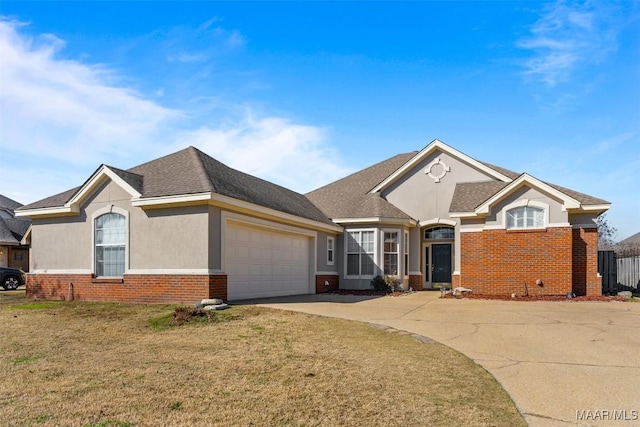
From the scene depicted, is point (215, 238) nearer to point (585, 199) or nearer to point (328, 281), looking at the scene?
point (328, 281)

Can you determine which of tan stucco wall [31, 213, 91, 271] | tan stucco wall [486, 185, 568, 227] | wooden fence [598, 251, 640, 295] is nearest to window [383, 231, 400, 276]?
tan stucco wall [486, 185, 568, 227]

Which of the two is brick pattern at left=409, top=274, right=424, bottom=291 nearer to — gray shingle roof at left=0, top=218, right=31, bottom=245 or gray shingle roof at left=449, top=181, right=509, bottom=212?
gray shingle roof at left=449, top=181, right=509, bottom=212

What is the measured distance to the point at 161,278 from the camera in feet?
47.0

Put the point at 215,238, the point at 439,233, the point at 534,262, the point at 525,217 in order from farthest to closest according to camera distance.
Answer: the point at 439,233, the point at 525,217, the point at 534,262, the point at 215,238

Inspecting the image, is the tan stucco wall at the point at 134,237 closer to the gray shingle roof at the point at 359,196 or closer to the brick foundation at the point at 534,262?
the gray shingle roof at the point at 359,196

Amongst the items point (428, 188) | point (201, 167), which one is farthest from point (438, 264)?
point (201, 167)

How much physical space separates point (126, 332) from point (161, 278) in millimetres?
4594

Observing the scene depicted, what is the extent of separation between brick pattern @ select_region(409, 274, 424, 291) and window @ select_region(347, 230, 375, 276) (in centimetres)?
228

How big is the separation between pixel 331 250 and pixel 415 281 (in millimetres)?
4271

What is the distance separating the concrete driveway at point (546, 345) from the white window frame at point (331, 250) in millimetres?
5727

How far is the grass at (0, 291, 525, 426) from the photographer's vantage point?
5.05 m

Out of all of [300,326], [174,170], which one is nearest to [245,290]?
[174,170]

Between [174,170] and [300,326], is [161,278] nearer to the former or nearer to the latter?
[174,170]

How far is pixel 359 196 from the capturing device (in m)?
24.6
